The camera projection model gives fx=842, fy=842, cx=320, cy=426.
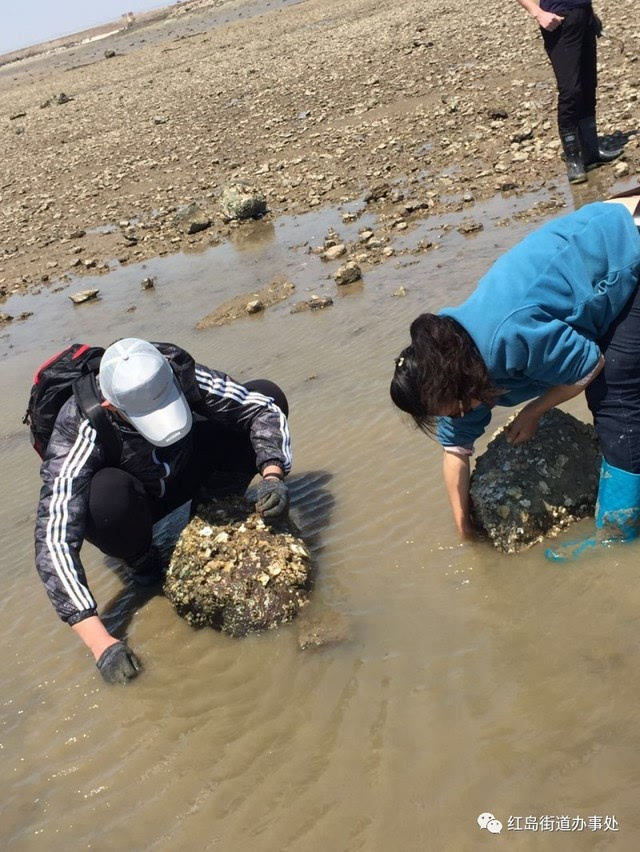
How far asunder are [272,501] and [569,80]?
Answer: 18.7 feet

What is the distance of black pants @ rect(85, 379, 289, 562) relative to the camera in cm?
368

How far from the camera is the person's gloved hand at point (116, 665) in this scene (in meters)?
3.42

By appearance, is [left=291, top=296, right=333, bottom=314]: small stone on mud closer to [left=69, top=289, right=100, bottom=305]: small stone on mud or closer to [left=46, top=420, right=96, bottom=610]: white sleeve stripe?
[left=69, top=289, right=100, bottom=305]: small stone on mud

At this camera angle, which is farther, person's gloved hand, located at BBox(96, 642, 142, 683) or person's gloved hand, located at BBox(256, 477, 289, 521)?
person's gloved hand, located at BBox(256, 477, 289, 521)

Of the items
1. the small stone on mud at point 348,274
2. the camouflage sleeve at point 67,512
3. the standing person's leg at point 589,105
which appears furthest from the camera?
the standing person's leg at point 589,105

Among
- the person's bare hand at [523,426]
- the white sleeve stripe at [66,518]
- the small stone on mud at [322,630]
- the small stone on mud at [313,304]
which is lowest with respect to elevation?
the small stone on mud at [322,630]

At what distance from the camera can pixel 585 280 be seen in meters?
3.07

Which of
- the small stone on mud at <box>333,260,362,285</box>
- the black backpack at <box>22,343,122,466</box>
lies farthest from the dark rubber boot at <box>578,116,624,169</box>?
the black backpack at <box>22,343,122,466</box>

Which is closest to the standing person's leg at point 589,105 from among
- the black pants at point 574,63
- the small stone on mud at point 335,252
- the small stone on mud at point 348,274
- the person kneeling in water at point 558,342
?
the black pants at point 574,63

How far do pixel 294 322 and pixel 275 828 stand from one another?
15.3 ft

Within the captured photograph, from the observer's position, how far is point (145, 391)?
3410mm

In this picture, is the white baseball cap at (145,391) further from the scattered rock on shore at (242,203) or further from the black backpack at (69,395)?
the scattered rock on shore at (242,203)

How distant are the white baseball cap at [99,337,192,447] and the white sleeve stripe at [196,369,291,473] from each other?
38 cm

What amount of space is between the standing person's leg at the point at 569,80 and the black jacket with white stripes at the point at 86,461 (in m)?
4.95
